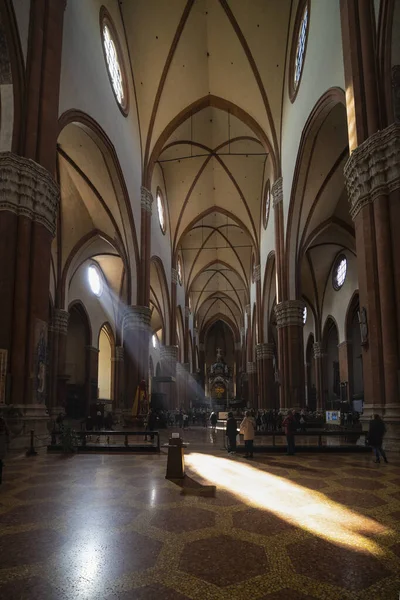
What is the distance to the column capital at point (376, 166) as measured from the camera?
1014 centimetres

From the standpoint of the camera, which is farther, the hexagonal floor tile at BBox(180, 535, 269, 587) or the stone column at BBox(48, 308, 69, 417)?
the stone column at BBox(48, 308, 69, 417)

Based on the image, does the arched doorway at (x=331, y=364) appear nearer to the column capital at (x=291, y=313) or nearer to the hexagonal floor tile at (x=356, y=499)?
the column capital at (x=291, y=313)

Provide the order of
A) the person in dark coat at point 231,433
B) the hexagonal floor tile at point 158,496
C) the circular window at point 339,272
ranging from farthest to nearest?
1. the circular window at point 339,272
2. the person in dark coat at point 231,433
3. the hexagonal floor tile at point 158,496

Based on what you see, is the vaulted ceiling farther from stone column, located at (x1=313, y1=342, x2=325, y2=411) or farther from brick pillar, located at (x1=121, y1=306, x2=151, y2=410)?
stone column, located at (x1=313, y1=342, x2=325, y2=411)

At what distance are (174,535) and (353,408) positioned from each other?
1002 inches

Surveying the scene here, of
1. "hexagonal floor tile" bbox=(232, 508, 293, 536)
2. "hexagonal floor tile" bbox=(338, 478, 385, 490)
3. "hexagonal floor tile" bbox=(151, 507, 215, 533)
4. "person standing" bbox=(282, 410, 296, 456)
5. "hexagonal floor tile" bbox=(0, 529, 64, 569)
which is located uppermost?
"person standing" bbox=(282, 410, 296, 456)

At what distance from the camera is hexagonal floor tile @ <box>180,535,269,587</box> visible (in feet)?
11.3

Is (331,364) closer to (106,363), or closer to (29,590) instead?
(106,363)

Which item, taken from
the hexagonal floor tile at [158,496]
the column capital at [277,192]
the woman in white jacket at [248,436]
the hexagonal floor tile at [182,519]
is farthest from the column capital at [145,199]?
the hexagonal floor tile at [182,519]

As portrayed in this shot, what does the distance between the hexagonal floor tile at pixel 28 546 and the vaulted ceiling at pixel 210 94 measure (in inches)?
781

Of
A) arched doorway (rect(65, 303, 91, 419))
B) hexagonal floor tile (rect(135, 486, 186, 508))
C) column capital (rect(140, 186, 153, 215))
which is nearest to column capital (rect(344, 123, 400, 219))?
hexagonal floor tile (rect(135, 486, 186, 508))

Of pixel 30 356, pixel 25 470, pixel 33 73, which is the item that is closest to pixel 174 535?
pixel 25 470

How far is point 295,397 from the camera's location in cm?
1942

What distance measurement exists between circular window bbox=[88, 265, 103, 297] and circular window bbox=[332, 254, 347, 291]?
15256 mm
